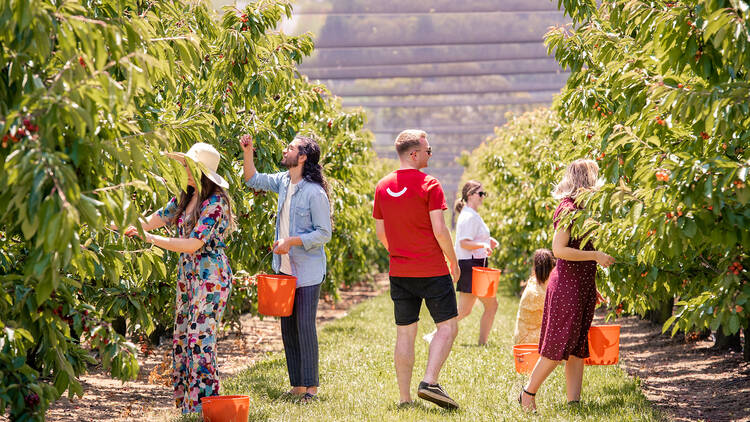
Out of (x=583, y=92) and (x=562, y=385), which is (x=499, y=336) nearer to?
(x=562, y=385)

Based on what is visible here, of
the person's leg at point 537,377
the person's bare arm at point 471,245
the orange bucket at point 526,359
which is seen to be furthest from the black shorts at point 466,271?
the person's leg at point 537,377

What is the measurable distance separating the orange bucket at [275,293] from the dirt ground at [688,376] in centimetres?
275

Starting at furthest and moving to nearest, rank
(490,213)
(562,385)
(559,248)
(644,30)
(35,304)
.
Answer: (490,213), (562,385), (559,248), (644,30), (35,304)

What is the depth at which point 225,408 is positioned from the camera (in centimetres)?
431

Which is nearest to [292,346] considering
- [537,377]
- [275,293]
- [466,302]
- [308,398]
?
[308,398]

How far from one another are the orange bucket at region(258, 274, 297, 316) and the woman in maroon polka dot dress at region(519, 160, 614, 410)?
1629 mm

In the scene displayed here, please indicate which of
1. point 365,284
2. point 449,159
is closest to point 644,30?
point 365,284

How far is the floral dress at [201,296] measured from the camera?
4.52 meters

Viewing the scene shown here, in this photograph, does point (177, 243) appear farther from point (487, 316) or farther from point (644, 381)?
point (487, 316)

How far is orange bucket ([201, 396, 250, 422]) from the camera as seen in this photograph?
4.31 metres

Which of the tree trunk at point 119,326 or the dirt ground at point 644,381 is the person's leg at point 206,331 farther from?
the tree trunk at point 119,326

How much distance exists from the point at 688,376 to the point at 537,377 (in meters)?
3.31

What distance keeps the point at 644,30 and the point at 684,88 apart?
516mm

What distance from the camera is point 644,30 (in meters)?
3.70
